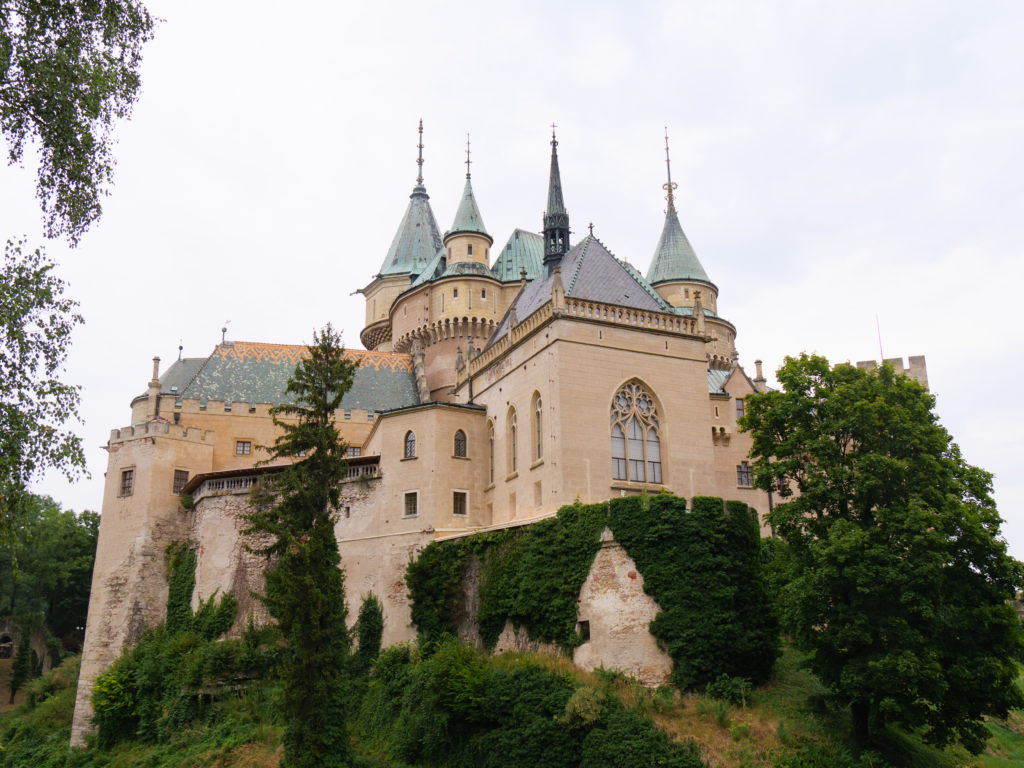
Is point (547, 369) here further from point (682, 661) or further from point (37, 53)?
point (37, 53)

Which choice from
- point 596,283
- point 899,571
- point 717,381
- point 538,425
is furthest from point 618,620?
point 717,381

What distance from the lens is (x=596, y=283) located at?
4019 cm

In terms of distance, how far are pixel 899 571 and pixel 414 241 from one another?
47.2m

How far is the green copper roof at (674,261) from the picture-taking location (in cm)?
5953

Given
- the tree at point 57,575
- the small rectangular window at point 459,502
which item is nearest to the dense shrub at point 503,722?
the small rectangular window at point 459,502

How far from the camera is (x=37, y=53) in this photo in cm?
1759

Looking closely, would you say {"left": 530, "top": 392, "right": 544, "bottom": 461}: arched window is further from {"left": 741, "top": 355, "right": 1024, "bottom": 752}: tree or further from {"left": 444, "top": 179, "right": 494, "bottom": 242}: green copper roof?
{"left": 444, "top": 179, "right": 494, "bottom": 242}: green copper roof

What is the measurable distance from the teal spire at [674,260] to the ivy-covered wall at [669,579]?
28768 mm

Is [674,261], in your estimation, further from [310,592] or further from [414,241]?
[310,592]

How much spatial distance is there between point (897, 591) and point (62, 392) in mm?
21384

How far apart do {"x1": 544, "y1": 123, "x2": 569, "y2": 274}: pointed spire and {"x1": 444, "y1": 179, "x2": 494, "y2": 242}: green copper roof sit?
9141 mm

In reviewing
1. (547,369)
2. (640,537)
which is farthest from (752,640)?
(547,369)

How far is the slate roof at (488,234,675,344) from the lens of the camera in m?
39.7

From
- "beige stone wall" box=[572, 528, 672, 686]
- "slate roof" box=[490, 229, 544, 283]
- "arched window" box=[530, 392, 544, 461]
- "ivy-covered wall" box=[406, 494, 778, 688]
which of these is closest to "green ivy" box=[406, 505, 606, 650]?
"ivy-covered wall" box=[406, 494, 778, 688]
